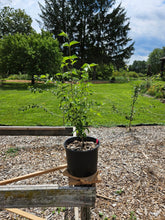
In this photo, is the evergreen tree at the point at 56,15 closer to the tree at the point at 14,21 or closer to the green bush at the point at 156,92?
the tree at the point at 14,21

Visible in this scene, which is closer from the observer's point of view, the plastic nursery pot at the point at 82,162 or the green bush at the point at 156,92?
the plastic nursery pot at the point at 82,162

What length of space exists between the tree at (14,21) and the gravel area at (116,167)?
27.4 metres

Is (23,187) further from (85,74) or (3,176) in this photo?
(3,176)

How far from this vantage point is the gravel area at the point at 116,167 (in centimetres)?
195

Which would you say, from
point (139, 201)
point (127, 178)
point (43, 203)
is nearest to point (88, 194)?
point (43, 203)

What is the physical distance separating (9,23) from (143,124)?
2868 centimetres

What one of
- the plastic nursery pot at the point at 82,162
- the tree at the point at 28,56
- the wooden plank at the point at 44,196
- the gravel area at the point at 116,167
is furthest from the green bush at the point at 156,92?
the wooden plank at the point at 44,196

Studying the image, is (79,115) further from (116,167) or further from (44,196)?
(116,167)

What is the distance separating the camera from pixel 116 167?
2.80 metres

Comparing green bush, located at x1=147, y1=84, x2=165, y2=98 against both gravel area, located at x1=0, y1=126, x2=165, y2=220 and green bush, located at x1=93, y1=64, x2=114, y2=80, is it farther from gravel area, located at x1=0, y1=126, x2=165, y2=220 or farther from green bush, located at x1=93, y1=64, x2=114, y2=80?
green bush, located at x1=93, y1=64, x2=114, y2=80

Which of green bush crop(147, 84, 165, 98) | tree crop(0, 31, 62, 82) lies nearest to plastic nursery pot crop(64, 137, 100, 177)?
green bush crop(147, 84, 165, 98)

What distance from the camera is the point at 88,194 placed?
123 centimetres

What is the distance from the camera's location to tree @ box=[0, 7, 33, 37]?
2439 cm

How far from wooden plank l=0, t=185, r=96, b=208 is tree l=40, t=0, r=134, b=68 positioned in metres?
25.2
